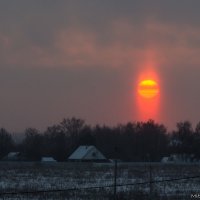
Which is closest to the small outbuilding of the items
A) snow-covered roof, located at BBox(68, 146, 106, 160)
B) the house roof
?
snow-covered roof, located at BBox(68, 146, 106, 160)

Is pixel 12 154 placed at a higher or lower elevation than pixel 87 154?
higher

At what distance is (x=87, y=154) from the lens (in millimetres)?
117250

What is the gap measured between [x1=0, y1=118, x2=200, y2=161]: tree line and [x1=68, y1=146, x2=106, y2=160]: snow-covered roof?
3.33 m

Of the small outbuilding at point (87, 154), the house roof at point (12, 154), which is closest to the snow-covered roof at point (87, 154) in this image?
the small outbuilding at point (87, 154)

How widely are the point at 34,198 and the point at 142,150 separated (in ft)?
340

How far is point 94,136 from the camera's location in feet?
436

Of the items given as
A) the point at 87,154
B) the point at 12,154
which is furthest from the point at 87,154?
the point at 12,154

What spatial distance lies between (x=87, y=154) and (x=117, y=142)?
1382cm

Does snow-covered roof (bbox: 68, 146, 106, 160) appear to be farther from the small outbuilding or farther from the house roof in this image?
the house roof

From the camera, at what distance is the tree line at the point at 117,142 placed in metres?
120

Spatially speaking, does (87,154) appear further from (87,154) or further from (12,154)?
(12,154)

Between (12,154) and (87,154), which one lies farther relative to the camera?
(12,154)

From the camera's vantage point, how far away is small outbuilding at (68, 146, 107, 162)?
115787 millimetres

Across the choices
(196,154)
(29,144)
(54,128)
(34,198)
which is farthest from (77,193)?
(54,128)
